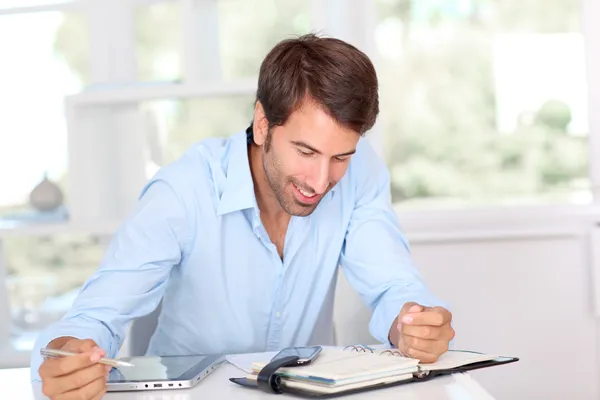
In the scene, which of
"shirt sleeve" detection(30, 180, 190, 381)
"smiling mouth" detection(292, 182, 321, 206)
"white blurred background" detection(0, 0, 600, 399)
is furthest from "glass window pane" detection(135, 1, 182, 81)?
"smiling mouth" detection(292, 182, 321, 206)

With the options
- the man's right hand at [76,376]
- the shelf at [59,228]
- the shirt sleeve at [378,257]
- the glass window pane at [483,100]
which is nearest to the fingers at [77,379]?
the man's right hand at [76,376]

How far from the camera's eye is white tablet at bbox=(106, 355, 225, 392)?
57.2 inches

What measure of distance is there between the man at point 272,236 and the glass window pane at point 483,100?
1.30m

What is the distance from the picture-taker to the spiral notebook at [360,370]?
4.44 ft

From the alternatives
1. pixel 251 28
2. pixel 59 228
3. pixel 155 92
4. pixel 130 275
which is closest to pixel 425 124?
pixel 251 28

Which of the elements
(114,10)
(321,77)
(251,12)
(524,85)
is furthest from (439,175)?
(321,77)

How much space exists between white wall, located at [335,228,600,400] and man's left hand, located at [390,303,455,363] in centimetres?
162

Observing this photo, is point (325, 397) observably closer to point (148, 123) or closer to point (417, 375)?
point (417, 375)

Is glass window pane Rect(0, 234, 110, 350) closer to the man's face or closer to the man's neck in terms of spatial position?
the man's neck

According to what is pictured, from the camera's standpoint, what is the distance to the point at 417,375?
1.45 m

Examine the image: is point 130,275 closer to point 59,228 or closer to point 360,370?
point 360,370

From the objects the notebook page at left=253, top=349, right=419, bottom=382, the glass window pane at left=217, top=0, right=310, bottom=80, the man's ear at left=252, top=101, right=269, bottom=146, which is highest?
the glass window pane at left=217, top=0, right=310, bottom=80

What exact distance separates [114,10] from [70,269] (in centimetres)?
110

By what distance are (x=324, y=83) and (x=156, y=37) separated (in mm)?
1886
